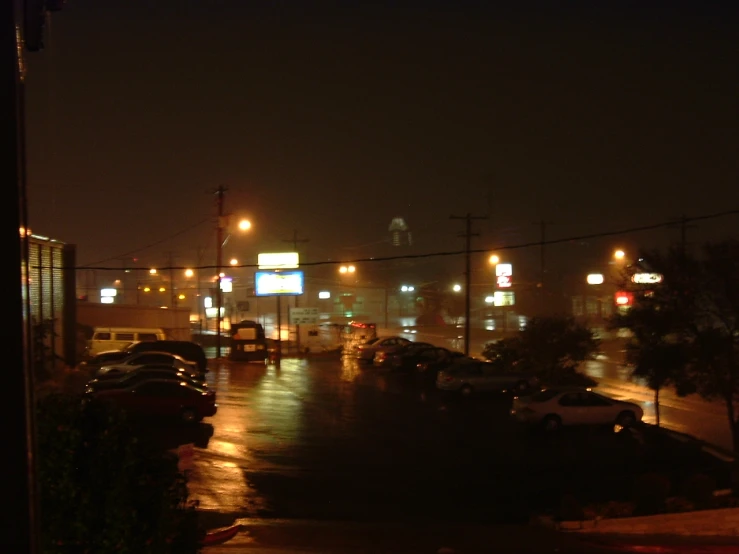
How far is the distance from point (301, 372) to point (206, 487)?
2256cm

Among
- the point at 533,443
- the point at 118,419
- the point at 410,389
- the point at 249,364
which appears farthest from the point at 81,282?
the point at 118,419

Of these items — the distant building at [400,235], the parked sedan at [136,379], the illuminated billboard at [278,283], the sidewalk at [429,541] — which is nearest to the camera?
the sidewalk at [429,541]

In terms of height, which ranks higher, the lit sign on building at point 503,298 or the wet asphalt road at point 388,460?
the lit sign on building at point 503,298

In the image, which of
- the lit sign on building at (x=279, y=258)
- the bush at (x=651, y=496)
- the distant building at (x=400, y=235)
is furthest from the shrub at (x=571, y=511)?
the distant building at (x=400, y=235)

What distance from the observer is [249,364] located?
41.1 meters

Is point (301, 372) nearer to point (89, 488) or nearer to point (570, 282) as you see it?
point (89, 488)

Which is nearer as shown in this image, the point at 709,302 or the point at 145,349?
the point at 709,302

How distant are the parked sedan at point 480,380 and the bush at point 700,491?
1347cm

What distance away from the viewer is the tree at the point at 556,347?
3016 centimetres

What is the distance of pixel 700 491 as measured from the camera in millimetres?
14875

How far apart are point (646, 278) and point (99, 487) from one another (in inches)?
642

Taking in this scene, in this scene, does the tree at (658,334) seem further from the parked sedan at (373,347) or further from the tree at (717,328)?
the parked sedan at (373,347)

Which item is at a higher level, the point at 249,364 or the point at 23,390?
the point at 23,390

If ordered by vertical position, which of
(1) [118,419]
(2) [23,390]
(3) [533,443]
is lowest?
(3) [533,443]
